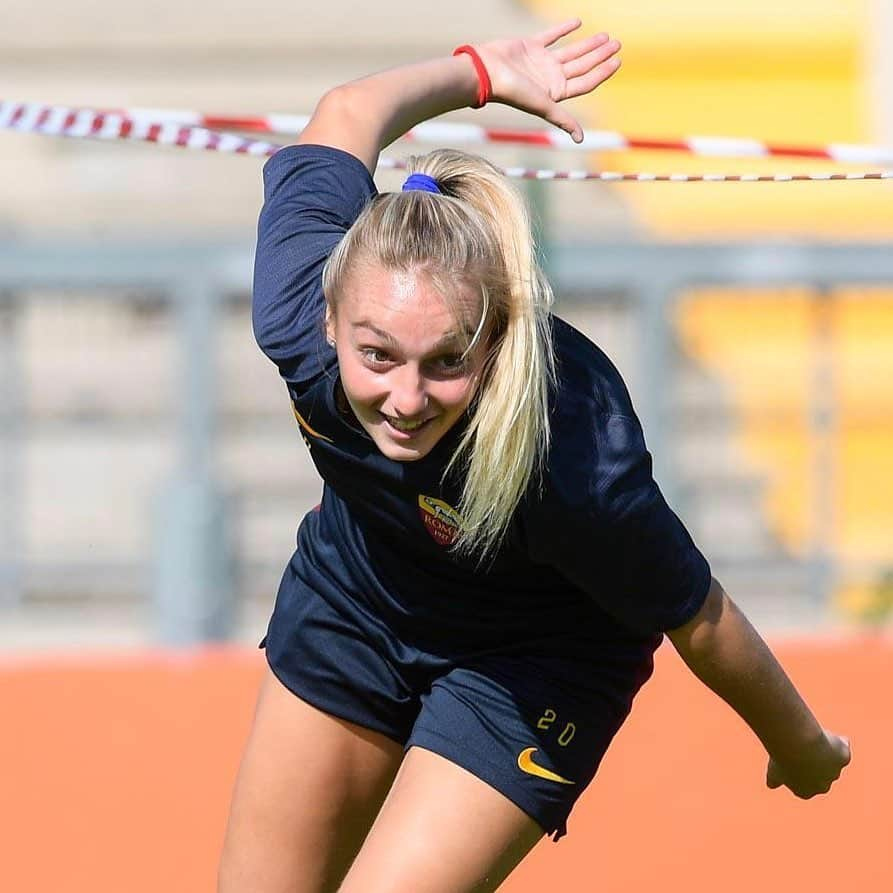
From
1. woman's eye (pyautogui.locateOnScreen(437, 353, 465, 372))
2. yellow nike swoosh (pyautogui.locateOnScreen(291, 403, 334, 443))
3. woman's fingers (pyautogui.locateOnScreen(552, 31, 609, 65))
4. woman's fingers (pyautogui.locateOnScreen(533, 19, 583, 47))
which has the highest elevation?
woman's fingers (pyautogui.locateOnScreen(533, 19, 583, 47))

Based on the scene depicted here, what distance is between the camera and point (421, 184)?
2.37 meters

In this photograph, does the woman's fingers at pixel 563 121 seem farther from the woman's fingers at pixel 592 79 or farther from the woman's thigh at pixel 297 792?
the woman's thigh at pixel 297 792

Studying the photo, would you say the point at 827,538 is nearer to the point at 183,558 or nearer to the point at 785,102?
the point at 183,558

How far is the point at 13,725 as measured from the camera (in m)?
4.37

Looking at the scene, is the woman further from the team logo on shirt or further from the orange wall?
the orange wall

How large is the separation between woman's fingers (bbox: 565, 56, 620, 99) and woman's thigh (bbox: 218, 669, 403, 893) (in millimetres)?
1062

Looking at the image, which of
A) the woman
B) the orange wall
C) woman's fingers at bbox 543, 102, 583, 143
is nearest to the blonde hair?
the woman

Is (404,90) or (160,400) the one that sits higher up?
(404,90)

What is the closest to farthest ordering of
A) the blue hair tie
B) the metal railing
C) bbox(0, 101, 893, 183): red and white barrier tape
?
1. the blue hair tie
2. bbox(0, 101, 893, 183): red and white barrier tape
3. the metal railing

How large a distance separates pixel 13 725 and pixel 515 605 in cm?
219

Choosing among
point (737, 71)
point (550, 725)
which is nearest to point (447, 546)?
point (550, 725)

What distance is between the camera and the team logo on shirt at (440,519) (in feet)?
7.88

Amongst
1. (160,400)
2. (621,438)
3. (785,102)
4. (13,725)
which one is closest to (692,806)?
(13,725)

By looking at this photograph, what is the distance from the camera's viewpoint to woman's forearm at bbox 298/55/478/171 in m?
2.61
